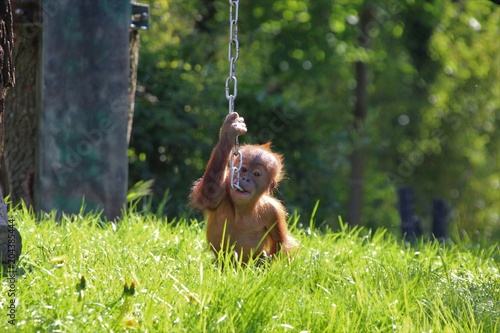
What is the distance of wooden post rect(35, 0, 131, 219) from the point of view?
6.07 meters

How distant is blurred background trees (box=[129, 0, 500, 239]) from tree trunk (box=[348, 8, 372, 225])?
83mm

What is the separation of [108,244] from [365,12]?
46.0 ft

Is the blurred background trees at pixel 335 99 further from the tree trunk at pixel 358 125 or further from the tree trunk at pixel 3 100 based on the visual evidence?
the tree trunk at pixel 3 100

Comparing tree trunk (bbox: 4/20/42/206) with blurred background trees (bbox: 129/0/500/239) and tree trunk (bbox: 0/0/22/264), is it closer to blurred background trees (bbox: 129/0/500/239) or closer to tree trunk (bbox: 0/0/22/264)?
blurred background trees (bbox: 129/0/500/239)

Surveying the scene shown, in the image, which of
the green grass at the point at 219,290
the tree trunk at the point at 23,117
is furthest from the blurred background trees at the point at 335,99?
the green grass at the point at 219,290

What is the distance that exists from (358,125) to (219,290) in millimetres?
13619

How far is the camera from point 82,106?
20.1ft

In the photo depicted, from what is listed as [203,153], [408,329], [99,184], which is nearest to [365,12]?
[203,153]

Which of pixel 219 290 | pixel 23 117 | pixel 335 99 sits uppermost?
pixel 219 290

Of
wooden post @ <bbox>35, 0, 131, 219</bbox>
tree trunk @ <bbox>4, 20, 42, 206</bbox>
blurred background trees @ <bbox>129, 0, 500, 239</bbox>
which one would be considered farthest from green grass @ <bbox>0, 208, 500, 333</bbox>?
blurred background trees @ <bbox>129, 0, 500, 239</bbox>

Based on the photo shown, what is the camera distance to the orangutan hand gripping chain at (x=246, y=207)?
4406 millimetres

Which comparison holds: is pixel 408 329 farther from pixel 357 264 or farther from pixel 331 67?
pixel 331 67

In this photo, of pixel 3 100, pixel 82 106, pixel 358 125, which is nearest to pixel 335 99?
pixel 358 125

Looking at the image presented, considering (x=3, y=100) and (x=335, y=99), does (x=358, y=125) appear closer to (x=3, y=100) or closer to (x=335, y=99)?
(x=335, y=99)
